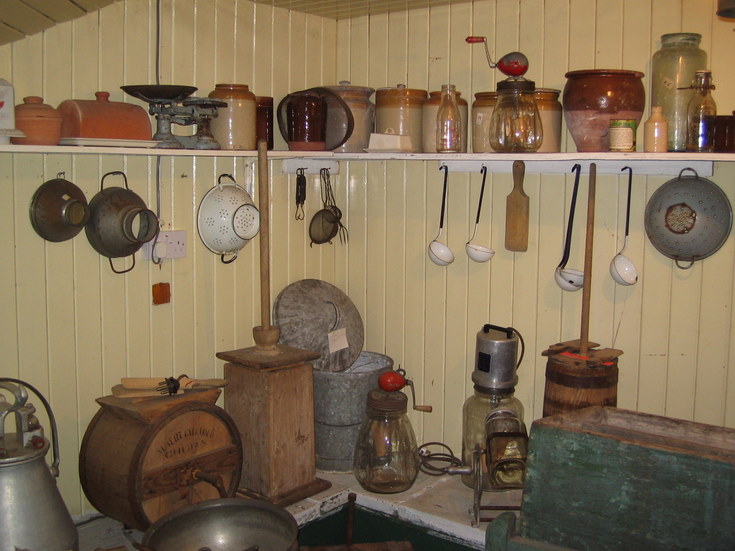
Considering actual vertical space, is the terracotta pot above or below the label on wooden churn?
above

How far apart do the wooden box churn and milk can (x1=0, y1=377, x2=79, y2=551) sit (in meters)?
0.64

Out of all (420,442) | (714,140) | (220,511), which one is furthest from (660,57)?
(220,511)

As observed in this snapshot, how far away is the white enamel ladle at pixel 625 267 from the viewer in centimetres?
247

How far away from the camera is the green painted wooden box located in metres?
1.65

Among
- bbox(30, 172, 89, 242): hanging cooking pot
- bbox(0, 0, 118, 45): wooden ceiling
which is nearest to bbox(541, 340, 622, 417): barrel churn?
bbox(30, 172, 89, 242): hanging cooking pot

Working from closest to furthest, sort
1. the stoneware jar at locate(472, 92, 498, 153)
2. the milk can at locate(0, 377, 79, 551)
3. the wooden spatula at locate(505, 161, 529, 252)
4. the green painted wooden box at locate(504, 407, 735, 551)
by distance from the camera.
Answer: the green painted wooden box at locate(504, 407, 735, 551), the milk can at locate(0, 377, 79, 551), the stoneware jar at locate(472, 92, 498, 153), the wooden spatula at locate(505, 161, 529, 252)

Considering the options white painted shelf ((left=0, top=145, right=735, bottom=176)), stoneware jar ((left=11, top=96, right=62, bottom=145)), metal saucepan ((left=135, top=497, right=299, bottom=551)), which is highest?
stoneware jar ((left=11, top=96, right=62, bottom=145))

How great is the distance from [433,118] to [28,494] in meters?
1.68

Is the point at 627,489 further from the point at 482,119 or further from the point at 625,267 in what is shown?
the point at 482,119

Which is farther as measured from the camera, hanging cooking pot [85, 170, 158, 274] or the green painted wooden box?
hanging cooking pot [85, 170, 158, 274]

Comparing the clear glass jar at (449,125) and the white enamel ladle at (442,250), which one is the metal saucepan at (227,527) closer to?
the white enamel ladle at (442,250)

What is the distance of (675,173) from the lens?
2.44m

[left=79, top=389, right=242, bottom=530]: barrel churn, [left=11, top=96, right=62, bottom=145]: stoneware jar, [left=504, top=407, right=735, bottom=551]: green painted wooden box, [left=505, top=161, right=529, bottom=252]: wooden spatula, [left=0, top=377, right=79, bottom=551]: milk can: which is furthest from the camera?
[left=505, top=161, right=529, bottom=252]: wooden spatula

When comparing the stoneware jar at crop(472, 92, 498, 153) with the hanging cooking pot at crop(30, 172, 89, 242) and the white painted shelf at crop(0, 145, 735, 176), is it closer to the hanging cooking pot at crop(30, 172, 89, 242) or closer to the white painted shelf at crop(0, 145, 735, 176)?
the white painted shelf at crop(0, 145, 735, 176)
